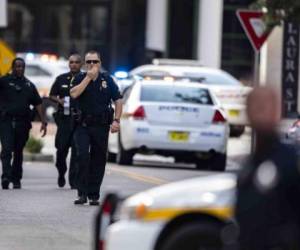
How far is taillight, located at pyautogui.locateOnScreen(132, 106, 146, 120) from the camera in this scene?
21.6 meters

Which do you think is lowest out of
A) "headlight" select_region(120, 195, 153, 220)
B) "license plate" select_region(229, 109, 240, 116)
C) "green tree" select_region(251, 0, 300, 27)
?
"license plate" select_region(229, 109, 240, 116)

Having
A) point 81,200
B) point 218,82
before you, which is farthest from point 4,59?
point 218,82

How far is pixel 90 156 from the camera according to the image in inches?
581

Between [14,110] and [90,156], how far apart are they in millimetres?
2525

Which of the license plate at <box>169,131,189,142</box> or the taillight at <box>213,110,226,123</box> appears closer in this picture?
the license plate at <box>169,131,189,142</box>

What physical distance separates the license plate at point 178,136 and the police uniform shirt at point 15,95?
513cm

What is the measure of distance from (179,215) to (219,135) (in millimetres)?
13715

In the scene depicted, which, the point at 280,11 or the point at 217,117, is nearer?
the point at 280,11

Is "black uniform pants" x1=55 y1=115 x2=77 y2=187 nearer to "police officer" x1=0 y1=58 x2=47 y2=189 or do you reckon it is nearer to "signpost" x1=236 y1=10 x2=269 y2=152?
"police officer" x1=0 y1=58 x2=47 y2=189

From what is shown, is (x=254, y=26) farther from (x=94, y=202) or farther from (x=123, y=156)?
(x=94, y=202)

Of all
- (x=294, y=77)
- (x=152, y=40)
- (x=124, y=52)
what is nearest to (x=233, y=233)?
(x=294, y=77)

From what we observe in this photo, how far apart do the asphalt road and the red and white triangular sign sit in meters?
2.43

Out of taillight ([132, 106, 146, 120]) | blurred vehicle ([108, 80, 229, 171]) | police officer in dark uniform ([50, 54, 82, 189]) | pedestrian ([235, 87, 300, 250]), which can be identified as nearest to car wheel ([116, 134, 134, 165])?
blurred vehicle ([108, 80, 229, 171])

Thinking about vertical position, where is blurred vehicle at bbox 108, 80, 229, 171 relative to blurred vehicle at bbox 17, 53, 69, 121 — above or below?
above
